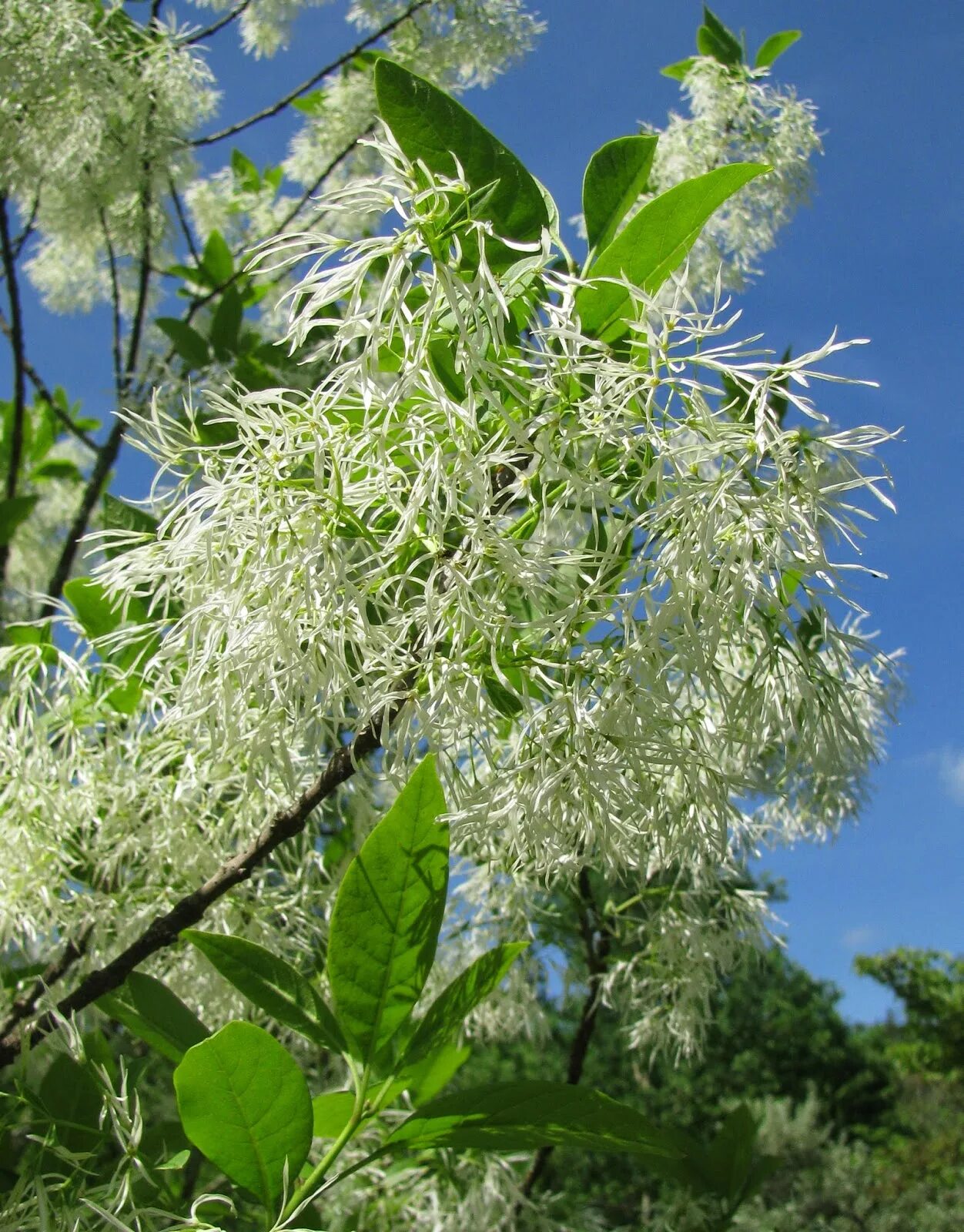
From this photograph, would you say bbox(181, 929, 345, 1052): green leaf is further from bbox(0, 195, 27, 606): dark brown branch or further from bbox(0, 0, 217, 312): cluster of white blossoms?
bbox(0, 0, 217, 312): cluster of white blossoms

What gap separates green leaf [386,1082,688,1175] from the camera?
30.6 inches

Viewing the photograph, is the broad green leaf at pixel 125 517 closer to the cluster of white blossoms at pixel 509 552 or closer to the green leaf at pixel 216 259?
the cluster of white blossoms at pixel 509 552

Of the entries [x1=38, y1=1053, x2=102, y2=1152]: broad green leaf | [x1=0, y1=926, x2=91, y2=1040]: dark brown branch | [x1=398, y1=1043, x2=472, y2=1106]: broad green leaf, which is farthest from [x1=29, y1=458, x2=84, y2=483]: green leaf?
[x1=38, y1=1053, x2=102, y2=1152]: broad green leaf

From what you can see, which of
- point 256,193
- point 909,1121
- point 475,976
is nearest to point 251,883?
point 475,976

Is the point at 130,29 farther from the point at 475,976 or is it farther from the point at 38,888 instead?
the point at 475,976

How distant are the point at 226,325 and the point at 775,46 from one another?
2.03 meters

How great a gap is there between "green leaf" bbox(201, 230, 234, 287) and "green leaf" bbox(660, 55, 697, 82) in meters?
1.54

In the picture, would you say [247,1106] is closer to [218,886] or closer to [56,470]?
[218,886]

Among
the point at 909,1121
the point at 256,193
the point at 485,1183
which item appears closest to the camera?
the point at 485,1183

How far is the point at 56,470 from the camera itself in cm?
383

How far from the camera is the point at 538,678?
2.55 feet

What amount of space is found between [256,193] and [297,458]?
414 cm

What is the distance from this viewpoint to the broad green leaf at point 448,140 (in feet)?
2.67

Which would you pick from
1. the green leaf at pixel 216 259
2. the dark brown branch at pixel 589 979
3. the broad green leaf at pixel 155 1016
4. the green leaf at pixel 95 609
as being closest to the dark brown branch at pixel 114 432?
the green leaf at pixel 216 259
